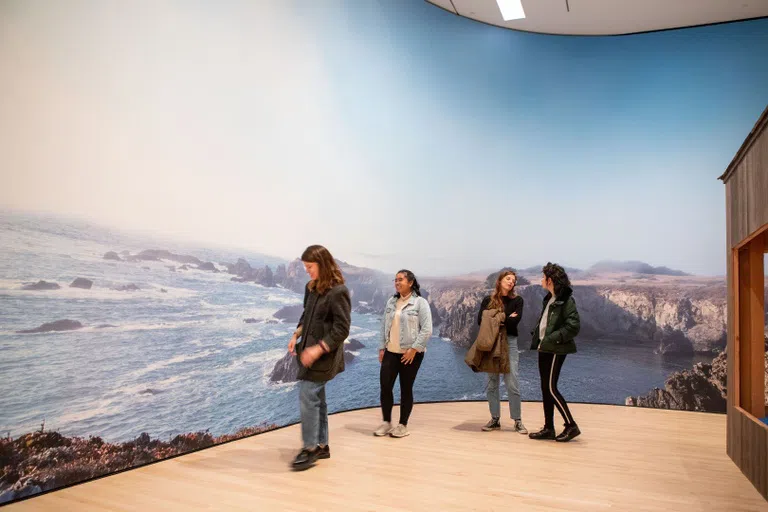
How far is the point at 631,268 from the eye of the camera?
780 centimetres

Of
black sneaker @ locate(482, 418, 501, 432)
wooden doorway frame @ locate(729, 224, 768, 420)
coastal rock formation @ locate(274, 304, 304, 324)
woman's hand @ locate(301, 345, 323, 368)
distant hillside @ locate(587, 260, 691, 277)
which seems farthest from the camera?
distant hillside @ locate(587, 260, 691, 277)

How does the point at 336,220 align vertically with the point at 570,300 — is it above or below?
above

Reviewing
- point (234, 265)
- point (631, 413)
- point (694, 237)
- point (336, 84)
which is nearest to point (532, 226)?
point (694, 237)

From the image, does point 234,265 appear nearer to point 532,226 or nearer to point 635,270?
point 532,226

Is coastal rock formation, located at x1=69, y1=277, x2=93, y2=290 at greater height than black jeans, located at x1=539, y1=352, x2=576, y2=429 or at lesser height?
greater

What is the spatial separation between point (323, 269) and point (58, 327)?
66.7 inches

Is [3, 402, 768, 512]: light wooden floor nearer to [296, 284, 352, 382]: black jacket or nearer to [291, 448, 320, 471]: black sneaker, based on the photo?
[291, 448, 320, 471]: black sneaker

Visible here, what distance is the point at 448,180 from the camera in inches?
297

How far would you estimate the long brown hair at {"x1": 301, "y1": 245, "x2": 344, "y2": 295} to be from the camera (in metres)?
3.85

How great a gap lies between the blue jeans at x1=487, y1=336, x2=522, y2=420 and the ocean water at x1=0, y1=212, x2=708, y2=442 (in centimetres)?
174

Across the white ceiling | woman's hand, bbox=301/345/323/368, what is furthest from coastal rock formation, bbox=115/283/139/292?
the white ceiling

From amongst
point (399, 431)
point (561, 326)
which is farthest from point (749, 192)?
point (399, 431)

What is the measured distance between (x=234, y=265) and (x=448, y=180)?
3.46m

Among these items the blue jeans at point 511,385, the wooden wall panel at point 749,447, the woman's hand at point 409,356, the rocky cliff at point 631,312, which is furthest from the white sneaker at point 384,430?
the rocky cliff at point 631,312
